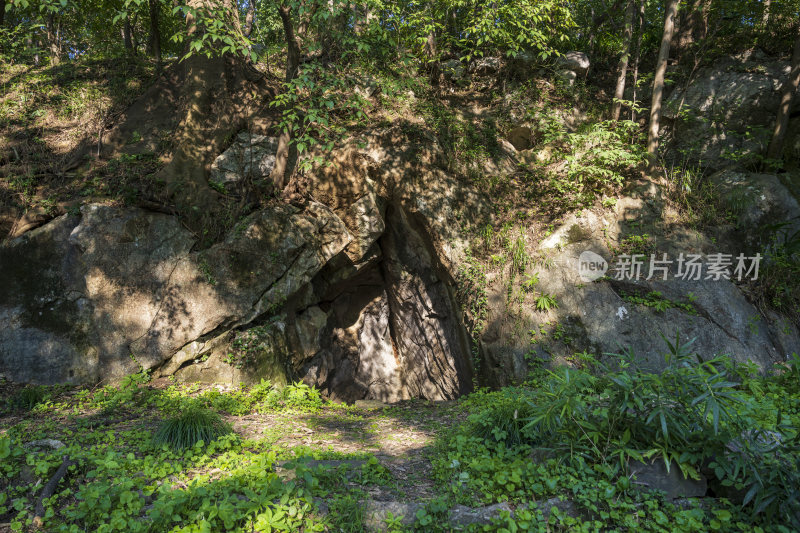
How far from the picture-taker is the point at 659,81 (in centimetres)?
825

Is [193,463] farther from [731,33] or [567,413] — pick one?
[731,33]

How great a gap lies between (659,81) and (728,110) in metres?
1.96

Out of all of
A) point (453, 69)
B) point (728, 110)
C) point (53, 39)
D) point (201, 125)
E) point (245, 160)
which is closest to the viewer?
point (201, 125)

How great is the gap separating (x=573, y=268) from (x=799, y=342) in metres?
3.62

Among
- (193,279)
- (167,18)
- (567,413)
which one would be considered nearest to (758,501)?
(567,413)

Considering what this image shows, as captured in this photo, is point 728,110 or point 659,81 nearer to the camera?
point 659,81

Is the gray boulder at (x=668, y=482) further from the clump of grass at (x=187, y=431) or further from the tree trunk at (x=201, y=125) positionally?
the tree trunk at (x=201, y=125)

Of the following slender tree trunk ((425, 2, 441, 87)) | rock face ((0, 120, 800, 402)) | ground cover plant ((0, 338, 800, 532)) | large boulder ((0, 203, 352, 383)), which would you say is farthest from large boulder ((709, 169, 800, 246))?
large boulder ((0, 203, 352, 383))

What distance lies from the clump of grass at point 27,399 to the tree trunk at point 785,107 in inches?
494

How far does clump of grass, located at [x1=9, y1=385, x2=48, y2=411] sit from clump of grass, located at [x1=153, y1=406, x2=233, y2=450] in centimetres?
231

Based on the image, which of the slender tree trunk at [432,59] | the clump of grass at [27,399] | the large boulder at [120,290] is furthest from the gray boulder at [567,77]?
Result: the clump of grass at [27,399]

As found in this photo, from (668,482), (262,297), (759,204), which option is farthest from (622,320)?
(262,297)

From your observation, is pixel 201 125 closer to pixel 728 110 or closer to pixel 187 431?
pixel 187 431

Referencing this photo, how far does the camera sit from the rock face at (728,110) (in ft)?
27.9
